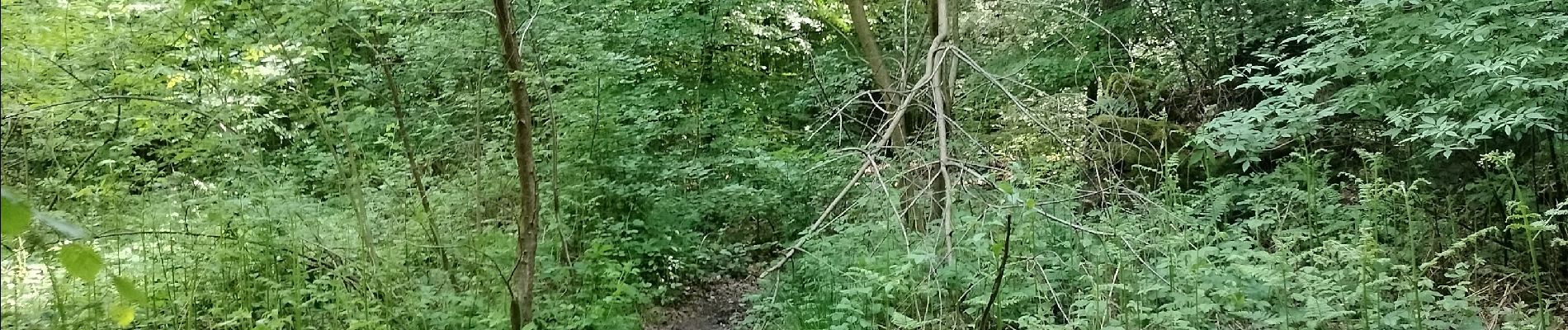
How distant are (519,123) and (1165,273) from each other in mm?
2608

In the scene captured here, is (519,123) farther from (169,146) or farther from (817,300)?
(169,146)

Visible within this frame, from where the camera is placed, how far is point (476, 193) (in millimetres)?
4961

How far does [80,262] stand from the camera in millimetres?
1244

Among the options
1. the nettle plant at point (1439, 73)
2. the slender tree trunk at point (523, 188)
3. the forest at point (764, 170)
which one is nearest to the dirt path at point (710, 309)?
the forest at point (764, 170)

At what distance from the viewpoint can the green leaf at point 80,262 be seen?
1.21m

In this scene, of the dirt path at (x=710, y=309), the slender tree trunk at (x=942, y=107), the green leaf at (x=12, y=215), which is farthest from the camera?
the dirt path at (x=710, y=309)

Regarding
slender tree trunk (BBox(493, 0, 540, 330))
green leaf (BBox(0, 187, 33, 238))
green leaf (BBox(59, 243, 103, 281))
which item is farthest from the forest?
green leaf (BBox(0, 187, 33, 238))

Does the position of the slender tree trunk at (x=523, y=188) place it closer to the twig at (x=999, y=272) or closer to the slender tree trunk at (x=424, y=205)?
the slender tree trunk at (x=424, y=205)

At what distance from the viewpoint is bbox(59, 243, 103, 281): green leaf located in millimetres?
1212

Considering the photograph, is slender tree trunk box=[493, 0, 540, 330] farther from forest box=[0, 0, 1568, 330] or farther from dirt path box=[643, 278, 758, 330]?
dirt path box=[643, 278, 758, 330]

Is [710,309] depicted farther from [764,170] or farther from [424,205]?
[424,205]

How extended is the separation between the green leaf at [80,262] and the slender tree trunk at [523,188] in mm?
2288

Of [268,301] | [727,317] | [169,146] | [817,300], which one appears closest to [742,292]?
[727,317]

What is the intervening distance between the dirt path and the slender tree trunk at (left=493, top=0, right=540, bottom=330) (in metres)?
1.28
